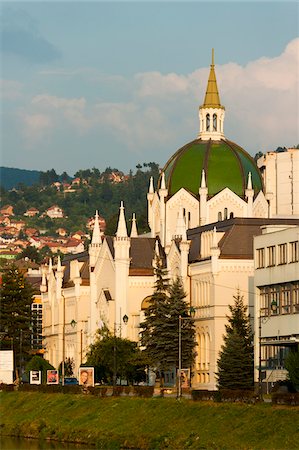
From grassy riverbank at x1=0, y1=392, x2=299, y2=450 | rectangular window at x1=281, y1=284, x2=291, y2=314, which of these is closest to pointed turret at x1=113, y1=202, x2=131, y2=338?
grassy riverbank at x1=0, y1=392, x2=299, y2=450

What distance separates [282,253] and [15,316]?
5545 cm

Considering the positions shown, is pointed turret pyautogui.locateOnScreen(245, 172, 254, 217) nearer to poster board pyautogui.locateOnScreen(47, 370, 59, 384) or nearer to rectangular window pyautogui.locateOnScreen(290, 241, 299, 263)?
poster board pyautogui.locateOnScreen(47, 370, 59, 384)

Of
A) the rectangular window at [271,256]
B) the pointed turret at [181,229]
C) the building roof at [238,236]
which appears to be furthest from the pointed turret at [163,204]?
the rectangular window at [271,256]

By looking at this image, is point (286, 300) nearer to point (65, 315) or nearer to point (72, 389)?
point (72, 389)

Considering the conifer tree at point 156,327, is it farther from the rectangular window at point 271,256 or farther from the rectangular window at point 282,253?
the rectangular window at point 282,253

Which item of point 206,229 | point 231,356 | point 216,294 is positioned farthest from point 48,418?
point 206,229

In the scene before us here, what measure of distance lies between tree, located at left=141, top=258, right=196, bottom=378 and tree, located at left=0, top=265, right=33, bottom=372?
2822 centimetres

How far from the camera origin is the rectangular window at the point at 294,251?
3742 inches

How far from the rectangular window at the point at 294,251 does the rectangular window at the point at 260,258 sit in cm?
478

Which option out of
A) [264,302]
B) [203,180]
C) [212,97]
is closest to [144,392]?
[264,302]

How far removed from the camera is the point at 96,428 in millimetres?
85188

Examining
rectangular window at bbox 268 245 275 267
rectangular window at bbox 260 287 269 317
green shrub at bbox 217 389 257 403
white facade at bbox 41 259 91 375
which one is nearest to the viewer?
green shrub at bbox 217 389 257 403

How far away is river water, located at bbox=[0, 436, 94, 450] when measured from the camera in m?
83.2

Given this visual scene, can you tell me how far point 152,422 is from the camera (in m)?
80.5
